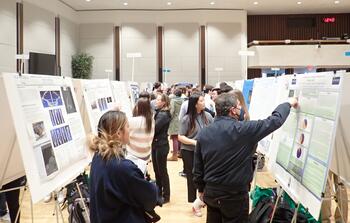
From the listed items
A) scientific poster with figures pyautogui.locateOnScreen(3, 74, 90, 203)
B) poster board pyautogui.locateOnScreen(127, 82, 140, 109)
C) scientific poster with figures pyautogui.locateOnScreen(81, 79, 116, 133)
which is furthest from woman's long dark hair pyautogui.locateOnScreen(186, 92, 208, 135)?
poster board pyautogui.locateOnScreen(127, 82, 140, 109)

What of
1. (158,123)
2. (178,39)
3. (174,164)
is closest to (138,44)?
(178,39)

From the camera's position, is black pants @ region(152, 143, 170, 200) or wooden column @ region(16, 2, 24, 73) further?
wooden column @ region(16, 2, 24, 73)

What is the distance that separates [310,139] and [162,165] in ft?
9.93

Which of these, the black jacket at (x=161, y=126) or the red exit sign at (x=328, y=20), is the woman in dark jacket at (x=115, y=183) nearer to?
the black jacket at (x=161, y=126)

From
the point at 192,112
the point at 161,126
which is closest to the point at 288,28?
the point at 161,126

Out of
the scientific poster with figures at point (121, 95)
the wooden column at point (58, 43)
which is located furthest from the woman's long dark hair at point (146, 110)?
the wooden column at point (58, 43)

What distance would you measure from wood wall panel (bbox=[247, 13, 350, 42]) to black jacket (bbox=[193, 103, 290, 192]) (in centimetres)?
1585

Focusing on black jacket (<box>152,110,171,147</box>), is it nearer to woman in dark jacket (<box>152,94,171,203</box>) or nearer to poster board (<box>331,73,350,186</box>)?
woman in dark jacket (<box>152,94,171,203</box>)

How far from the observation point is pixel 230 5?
16094 mm

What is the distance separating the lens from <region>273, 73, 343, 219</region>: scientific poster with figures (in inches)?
90.2

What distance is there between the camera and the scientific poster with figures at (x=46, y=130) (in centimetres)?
251

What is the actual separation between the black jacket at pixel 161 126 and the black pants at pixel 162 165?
0.08m

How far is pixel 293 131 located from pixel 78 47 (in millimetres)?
15127

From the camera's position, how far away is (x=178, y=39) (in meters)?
17.0
